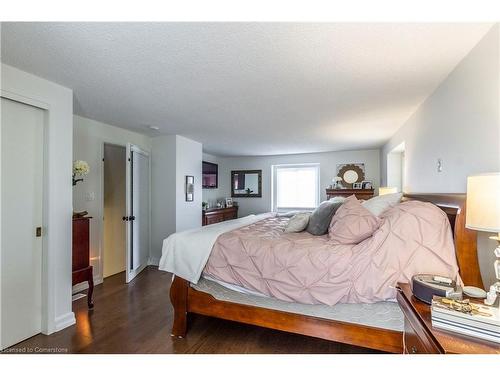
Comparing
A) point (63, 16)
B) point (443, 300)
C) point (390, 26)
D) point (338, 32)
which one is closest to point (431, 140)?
point (390, 26)

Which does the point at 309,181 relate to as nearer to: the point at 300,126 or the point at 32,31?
the point at 300,126

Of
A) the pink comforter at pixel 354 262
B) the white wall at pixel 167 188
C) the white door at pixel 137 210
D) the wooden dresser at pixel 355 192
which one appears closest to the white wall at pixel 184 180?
the white wall at pixel 167 188

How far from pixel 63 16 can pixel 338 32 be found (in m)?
1.43

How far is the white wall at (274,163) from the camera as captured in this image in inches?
213

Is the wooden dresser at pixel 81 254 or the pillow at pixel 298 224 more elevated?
the pillow at pixel 298 224

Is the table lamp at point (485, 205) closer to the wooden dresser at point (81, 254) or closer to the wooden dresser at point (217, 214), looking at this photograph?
the wooden dresser at point (81, 254)

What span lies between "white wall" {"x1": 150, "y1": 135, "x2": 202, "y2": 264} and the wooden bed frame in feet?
7.15

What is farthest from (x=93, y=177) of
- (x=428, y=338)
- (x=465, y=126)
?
(x=465, y=126)

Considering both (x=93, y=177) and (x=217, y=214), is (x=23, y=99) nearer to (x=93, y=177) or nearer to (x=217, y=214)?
(x=93, y=177)

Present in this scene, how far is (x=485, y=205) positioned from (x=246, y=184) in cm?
565

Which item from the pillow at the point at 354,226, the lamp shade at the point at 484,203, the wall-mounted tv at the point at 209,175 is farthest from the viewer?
the wall-mounted tv at the point at 209,175

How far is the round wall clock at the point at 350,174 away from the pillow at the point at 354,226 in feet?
12.7

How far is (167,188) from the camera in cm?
414
